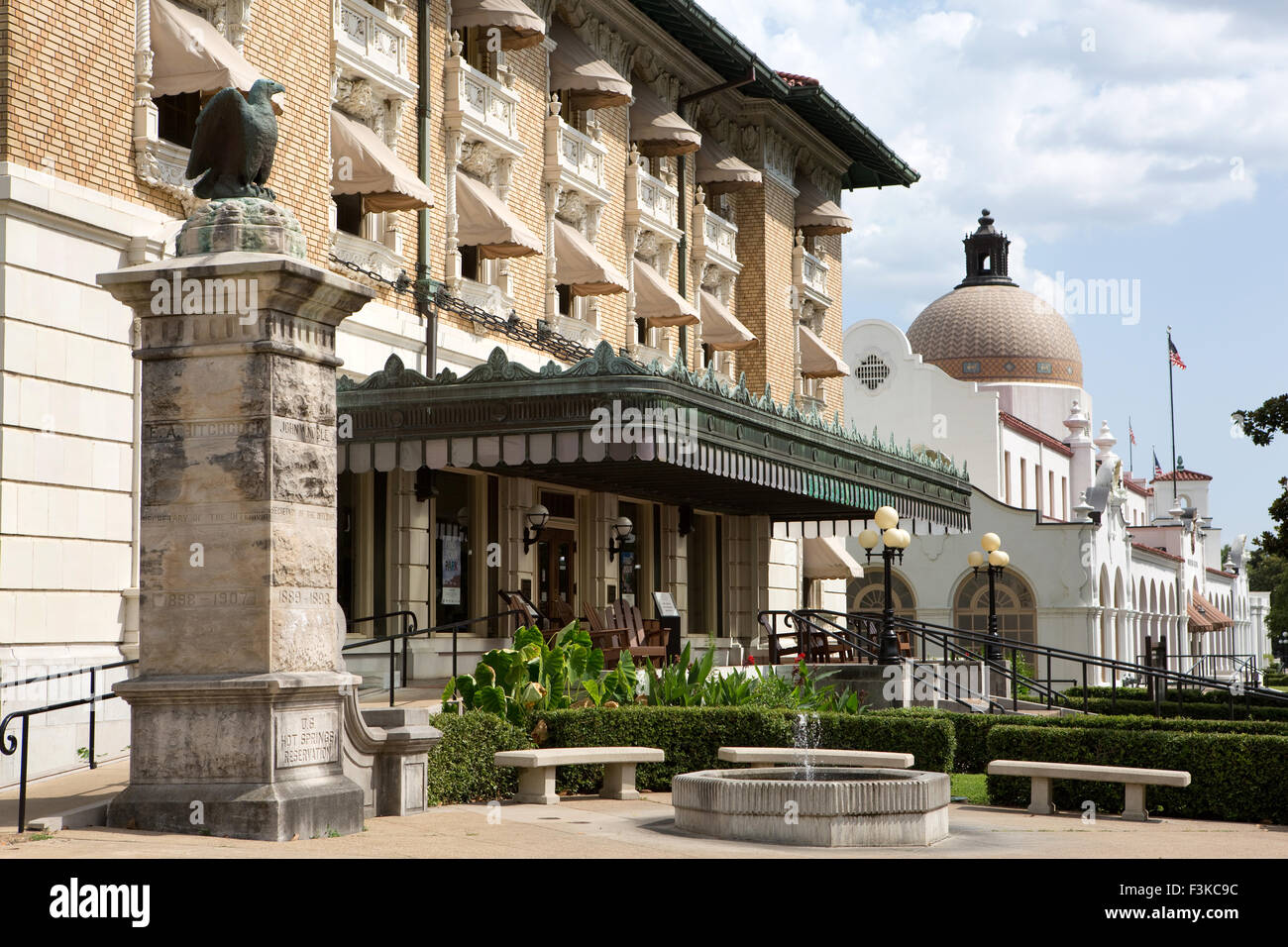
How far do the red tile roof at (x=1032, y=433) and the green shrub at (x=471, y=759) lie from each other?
145 ft

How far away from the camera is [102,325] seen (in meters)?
15.9

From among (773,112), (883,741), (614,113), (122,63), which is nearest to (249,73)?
(122,63)

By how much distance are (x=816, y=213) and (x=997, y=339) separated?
3760 cm

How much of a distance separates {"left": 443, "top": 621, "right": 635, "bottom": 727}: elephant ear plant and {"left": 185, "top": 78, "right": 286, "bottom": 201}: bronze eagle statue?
5.64 meters

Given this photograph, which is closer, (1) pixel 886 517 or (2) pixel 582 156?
(1) pixel 886 517

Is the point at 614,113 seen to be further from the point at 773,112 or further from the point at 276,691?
the point at 276,691

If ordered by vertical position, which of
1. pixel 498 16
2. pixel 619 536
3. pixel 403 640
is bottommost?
pixel 403 640

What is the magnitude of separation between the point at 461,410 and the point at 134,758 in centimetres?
942

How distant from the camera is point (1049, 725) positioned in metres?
17.1

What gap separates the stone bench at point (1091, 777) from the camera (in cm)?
1440

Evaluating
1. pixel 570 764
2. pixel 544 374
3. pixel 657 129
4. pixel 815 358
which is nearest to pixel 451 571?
pixel 544 374

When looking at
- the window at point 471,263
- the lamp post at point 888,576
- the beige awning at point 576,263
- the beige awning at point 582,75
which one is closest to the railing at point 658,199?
the beige awning at point 582,75

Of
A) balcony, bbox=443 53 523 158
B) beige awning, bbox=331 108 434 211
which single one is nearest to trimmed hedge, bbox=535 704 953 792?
beige awning, bbox=331 108 434 211
